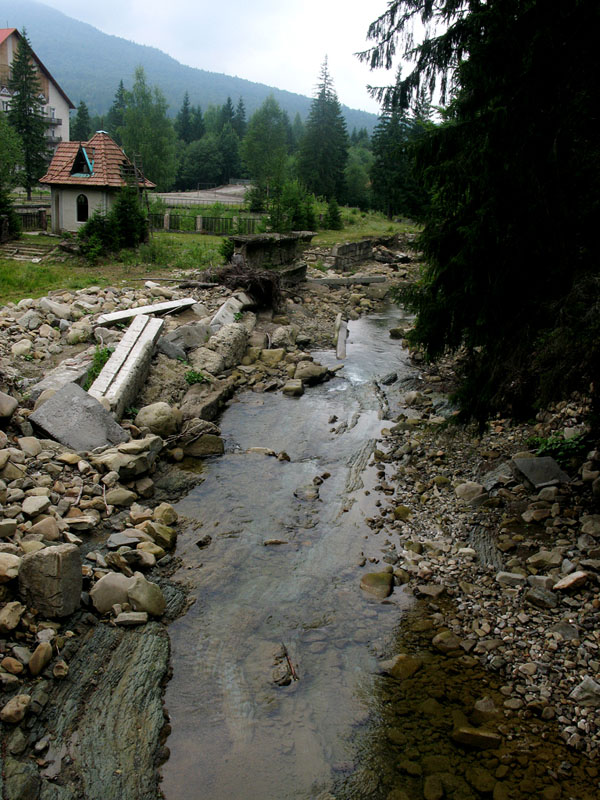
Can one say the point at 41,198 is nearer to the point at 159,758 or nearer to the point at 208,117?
the point at 159,758

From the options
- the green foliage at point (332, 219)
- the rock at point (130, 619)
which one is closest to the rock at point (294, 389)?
the rock at point (130, 619)

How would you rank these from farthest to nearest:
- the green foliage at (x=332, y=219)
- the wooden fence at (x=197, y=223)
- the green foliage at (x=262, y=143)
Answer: the green foliage at (x=262, y=143) → the green foliage at (x=332, y=219) → the wooden fence at (x=197, y=223)

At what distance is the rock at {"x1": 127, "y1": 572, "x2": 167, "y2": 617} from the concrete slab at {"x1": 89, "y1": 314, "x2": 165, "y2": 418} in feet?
15.1

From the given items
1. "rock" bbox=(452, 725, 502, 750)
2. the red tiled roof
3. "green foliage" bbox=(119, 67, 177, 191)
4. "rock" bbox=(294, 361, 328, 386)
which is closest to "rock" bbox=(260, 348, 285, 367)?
"rock" bbox=(294, 361, 328, 386)

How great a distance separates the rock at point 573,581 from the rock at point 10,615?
17.7 feet

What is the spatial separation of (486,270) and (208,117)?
411 feet

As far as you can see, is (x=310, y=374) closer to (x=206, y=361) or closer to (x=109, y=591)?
(x=206, y=361)

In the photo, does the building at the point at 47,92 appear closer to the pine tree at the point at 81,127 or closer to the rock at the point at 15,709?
the pine tree at the point at 81,127

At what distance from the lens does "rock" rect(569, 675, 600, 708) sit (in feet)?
17.0

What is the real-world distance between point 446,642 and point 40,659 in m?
3.87

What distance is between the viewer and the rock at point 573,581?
634cm

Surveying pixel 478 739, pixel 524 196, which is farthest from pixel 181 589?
pixel 524 196

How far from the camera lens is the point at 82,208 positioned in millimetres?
27156

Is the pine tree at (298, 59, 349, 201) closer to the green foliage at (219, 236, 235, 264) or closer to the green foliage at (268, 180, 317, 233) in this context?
the green foliage at (268, 180, 317, 233)
